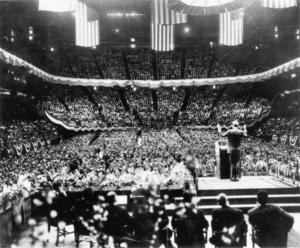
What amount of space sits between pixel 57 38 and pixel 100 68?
16.1ft

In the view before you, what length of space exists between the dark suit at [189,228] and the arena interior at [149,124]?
0.05 ft

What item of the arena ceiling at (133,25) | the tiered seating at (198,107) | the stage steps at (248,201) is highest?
the arena ceiling at (133,25)

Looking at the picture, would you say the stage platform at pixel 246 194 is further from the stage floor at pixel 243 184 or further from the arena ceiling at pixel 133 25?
the arena ceiling at pixel 133 25

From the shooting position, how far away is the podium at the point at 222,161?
10.3 meters

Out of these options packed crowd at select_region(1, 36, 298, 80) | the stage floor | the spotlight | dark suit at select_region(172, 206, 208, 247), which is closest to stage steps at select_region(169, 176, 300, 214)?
the stage floor

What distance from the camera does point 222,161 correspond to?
10.5m

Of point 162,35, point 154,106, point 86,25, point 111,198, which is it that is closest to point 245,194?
point 111,198

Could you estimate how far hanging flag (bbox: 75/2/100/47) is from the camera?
8.72 m

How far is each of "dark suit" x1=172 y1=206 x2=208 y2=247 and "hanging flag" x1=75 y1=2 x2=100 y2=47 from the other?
593 cm

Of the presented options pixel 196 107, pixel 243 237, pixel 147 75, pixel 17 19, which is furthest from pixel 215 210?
pixel 147 75

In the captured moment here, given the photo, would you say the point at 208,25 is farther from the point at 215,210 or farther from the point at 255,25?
the point at 215,210

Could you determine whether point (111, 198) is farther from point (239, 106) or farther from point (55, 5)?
point (239, 106)

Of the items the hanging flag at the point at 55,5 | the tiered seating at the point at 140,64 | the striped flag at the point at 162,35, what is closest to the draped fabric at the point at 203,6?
the hanging flag at the point at 55,5

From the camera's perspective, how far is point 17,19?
23.3m
